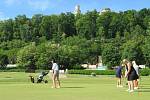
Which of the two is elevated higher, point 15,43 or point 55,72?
point 15,43

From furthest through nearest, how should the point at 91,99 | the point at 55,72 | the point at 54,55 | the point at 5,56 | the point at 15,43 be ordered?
the point at 15,43, the point at 5,56, the point at 54,55, the point at 55,72, the point at 91,99

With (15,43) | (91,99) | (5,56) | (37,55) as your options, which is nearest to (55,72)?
(91,99)

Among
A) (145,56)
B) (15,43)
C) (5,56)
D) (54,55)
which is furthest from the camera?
(15,43)

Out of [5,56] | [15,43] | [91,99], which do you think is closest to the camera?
[91,99]

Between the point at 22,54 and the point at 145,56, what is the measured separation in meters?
35.6

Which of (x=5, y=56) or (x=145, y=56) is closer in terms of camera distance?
(x=145, y=56)

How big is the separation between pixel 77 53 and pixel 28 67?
16.3 m

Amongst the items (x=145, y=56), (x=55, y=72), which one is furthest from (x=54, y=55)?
(x=55, y=72)

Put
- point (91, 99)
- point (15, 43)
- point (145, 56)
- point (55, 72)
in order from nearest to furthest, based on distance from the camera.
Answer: point (91, 99) → point (55, 72) → point (145, 56) → point (15, 43)

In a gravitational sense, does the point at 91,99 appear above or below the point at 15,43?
below

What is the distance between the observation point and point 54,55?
448ft

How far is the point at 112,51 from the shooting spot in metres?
142

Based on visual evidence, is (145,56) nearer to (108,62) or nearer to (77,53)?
(108,62)

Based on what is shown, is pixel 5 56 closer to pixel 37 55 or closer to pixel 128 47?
pixel 37 55
